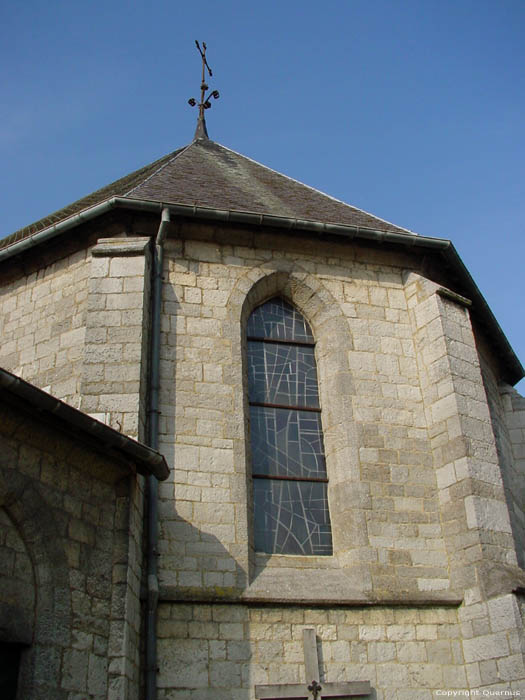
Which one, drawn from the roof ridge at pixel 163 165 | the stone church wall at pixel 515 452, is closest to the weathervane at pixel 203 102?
the roof ridge at pixel 163 165

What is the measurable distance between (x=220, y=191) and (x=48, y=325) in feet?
8.17

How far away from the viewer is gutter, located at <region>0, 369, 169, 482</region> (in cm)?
529

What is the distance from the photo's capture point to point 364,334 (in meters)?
8.62

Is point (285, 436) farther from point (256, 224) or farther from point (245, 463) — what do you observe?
point (256, 224)

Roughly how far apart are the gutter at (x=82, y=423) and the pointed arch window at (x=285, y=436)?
141 cm

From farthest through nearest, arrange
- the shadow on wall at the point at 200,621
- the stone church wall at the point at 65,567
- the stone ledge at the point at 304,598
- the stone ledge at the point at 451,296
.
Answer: the stone ledge at the point at 451,296 < the stone ledge at the point at 304,598 < the shadow on wall at the point at 200,621 < the stone church wall at the point at 65,567

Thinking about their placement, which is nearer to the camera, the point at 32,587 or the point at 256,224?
the point at 32,587

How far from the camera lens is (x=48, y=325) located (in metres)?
8.45

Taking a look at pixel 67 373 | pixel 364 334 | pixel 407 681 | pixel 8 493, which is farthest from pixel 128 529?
pixel 364 334

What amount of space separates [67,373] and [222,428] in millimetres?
1540

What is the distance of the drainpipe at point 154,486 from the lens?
6.30 metres

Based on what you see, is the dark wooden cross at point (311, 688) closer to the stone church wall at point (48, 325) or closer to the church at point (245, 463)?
the church at point (245, 463)

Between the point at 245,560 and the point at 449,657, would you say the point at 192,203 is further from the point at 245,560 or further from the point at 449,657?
the point at 449,657

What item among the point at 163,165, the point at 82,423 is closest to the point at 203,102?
the point at 163,165
